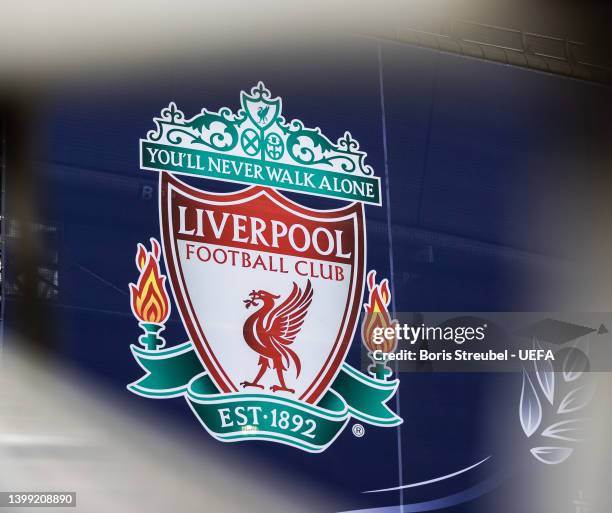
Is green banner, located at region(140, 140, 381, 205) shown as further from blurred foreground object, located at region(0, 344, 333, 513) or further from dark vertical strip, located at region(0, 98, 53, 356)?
blurred foreground object, located at region(0, 344, 333, 513)

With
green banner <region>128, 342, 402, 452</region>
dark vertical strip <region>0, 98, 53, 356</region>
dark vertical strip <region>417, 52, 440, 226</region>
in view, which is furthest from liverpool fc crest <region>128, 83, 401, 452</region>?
dark vertical strip <region>0, 98, 53, 356</region>

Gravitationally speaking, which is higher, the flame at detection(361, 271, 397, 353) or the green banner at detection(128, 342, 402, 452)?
the flame at detection(361, 271, 397, 353)

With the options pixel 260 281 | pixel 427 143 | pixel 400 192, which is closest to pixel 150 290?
pixel 260 281

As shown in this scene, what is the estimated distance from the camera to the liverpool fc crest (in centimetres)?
293

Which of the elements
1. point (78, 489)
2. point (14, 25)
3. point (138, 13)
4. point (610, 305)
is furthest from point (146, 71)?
point (610, 305)

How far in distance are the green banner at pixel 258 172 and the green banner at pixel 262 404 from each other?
0.49 m

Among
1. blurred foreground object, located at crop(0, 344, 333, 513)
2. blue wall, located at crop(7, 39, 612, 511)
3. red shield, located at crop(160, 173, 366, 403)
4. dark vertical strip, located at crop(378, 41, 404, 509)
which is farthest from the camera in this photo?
dark vertical strip, located at crop(378, 41, 404, 509)

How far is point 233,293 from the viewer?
2965mm

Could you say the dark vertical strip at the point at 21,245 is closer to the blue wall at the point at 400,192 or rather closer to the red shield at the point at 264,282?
the blue wall at the point at 400,192

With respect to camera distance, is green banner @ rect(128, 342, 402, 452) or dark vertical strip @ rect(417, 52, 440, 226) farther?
dark vertical strip @ rect(417, 52, 440, 226)

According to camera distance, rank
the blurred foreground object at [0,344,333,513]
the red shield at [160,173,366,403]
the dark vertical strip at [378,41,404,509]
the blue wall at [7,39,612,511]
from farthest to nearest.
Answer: the dark vertical strip at [378,41,404,509] < the red shield at [160,173,366,403] < the blue wall at [7,39,612,511] < the blurred foreground object at [0,344,333,513]

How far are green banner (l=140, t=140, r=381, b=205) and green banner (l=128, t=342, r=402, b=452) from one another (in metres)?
0.49

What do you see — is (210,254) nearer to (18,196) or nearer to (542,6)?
(18,196)

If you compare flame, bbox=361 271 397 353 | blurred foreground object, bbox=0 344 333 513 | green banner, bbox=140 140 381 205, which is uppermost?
green banner, bbox=140 140 381 205
